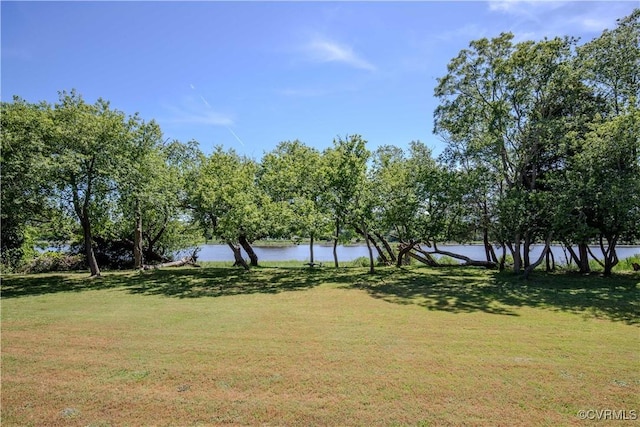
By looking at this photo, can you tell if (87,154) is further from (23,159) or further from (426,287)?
(426,287)

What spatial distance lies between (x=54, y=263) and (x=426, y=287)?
72.3 ft

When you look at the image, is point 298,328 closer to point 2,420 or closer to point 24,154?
point 2,420

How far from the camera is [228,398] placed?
4516 millimetres

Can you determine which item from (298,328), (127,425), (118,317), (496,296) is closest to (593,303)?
(496,296)

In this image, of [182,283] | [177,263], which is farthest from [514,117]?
[177,263]

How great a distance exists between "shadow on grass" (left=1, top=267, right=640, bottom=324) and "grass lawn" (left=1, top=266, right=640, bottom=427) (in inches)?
7.0

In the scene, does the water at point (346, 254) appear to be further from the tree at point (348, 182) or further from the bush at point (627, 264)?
the tree at point (348, 182)

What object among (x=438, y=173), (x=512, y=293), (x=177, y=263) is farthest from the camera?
(x=177, y=263)

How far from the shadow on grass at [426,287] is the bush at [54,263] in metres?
4.63

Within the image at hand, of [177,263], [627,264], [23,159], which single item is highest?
[23,159]

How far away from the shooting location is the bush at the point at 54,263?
67.1ft

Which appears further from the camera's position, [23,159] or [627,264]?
[627,264]

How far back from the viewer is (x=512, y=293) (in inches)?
473

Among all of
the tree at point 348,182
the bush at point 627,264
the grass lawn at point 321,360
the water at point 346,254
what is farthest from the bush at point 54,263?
the bush at point 627,264
